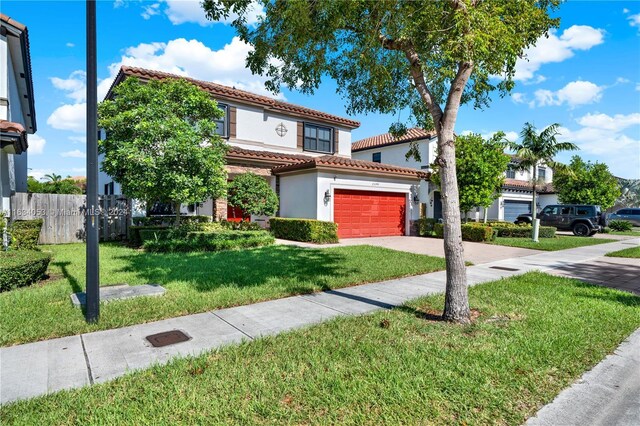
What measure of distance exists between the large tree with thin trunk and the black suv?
2116cm

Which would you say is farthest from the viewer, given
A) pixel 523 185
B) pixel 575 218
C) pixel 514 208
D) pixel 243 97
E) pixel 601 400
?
pixel 523 185

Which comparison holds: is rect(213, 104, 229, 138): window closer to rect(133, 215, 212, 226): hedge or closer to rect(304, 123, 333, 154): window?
rect(133, 215, 212, 226): hedge

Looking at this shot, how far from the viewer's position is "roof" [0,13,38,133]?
10.0 m

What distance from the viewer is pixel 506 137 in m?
19.6

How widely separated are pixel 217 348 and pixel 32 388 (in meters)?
1.66

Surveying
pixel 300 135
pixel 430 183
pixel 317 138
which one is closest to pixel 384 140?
pixel 430 183

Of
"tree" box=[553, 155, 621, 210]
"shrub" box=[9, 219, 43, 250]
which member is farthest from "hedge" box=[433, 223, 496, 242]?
"tree" box=[553, 155, 621, 210]

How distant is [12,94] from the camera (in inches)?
490

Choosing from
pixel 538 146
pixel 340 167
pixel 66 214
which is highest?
pixel 538 146

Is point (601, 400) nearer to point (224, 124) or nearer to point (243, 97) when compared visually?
point (224, 124)

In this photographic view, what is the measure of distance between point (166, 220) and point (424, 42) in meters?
13.4

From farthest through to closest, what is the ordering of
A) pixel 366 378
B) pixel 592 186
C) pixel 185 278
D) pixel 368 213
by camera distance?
1. pixel 592 186
2. pixel 368 213
3. pixel 185 278
4. pixel 366 378

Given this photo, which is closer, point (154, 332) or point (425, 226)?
point (154, 332)

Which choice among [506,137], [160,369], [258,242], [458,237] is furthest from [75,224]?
[506,137]
